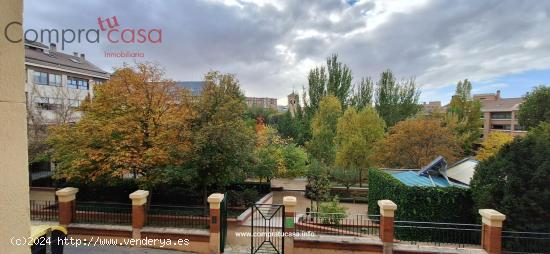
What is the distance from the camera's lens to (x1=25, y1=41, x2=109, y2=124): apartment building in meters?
21.1

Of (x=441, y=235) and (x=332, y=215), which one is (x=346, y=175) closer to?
(x=332, y=215)

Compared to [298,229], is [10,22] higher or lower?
higher

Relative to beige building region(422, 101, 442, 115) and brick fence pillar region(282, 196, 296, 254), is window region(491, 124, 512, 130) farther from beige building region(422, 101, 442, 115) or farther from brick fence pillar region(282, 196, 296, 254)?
brick fence pillar region(282, 196, 296, 254)

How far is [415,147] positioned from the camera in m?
20.9

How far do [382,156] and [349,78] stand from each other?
17.5 metres

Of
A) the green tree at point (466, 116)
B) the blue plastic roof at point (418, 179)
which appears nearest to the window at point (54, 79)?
the blue plastic roof at point (418, 179)

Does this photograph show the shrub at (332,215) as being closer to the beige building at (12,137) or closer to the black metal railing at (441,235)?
the black metal railing at (441,235)

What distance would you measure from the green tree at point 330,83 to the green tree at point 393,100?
410 cm

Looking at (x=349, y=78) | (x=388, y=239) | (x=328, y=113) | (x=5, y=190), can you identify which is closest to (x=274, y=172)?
(x=328, y=113)

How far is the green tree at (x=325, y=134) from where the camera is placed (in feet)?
79.7

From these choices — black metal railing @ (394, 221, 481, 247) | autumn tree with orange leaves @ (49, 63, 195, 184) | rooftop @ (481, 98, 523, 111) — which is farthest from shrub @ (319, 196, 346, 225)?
rooftop @ (481, 98, 523, 111)

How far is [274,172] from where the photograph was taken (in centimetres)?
1920

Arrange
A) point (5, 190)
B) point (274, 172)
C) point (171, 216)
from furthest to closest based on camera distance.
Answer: point (274, 172), point (171, 216), point (5, 190)

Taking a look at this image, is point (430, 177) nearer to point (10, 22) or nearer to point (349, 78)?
point (10, 22)
